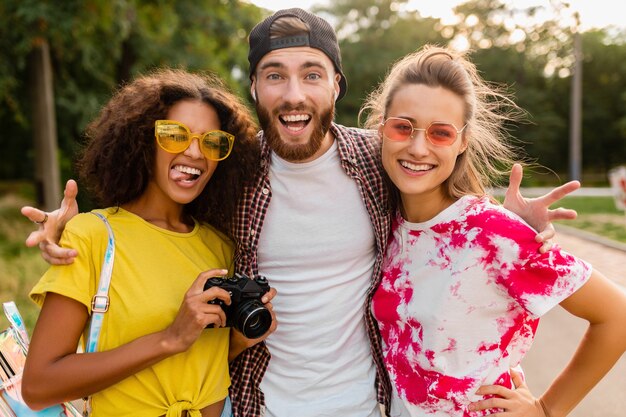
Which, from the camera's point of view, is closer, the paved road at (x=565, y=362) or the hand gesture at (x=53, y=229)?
the hand gesture at (x=53, y=229)

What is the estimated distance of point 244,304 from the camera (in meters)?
1.95

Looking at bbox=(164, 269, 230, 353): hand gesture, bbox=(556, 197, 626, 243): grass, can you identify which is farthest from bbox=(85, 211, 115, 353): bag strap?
bbox=(556, 197, 626, 243): grass

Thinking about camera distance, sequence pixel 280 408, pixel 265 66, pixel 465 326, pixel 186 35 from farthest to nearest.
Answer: pixel 186 35
pixel 265 66
pixel 280 408
pixel 465 326

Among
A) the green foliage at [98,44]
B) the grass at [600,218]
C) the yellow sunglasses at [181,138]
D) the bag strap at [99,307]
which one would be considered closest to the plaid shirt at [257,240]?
the yellow sunglasses at [181,138]

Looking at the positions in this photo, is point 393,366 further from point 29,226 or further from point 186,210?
point 29,226

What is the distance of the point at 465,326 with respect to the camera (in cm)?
196

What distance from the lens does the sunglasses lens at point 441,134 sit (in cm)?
212

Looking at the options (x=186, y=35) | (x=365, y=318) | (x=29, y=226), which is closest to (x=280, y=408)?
(x=365, y=318)

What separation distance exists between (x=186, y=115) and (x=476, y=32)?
38.0 meters

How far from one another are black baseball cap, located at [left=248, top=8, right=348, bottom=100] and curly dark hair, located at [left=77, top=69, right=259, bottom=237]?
252 mm

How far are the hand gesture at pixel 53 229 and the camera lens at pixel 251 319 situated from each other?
1.99 feet

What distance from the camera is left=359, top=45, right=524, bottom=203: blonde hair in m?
2.17

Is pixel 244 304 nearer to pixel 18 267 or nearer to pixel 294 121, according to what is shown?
pixel 294 121

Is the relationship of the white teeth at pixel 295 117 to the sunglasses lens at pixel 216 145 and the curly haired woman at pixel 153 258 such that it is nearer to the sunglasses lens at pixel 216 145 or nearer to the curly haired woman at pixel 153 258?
the curly haired woman at pixel 153 258
